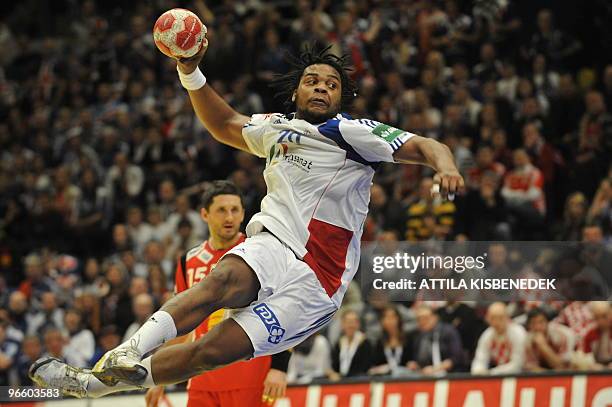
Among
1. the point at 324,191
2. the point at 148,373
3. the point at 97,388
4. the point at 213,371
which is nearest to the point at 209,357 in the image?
the point at 148,373

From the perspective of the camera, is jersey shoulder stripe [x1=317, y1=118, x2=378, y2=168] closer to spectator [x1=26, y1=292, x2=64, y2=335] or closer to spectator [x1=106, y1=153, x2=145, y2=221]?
spectator [x1=26, y1=292, x2=64, y2=335]

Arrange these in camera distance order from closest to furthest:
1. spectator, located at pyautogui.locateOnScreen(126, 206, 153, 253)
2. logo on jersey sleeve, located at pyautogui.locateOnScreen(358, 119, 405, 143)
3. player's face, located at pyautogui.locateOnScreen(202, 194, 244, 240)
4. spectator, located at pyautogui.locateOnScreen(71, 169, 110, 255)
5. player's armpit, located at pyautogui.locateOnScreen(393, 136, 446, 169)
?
player's armpit, located at pyautogui.locateOnScreen(393, 136, 446, 169), logo on jersey sleeve, located at pyautogui.locateOnScreen(358, 119, 405, 143), player's face, located at pyautogui.locateOnScreen(202, 194, 244, 240), spectator, located at pyautogui.locateOnScreen(126, 206, 153, 253), spectator, located at pyautogui.locateOnScreen(71, 169, 110, 255)

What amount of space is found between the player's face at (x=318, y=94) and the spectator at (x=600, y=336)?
15.1 ft

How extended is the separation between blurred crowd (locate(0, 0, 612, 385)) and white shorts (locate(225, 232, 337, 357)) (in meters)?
4.50

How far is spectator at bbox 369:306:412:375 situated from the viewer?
1154 centimetres

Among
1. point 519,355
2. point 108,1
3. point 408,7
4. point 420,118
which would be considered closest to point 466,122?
point 420,118

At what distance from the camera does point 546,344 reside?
34.9 ft

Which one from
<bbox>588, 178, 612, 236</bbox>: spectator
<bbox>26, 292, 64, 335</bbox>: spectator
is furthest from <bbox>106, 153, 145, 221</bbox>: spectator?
<bbox>588, 178, 612, 236</bbox>: spectator

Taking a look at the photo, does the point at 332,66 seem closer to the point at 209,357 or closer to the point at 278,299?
the point at 278,299

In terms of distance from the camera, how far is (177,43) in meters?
6.93

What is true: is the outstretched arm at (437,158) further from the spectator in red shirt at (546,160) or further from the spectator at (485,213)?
the spectator in red shirt at (546,160)

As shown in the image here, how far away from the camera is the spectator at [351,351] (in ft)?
37.5

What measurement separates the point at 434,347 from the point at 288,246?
16.7 feet

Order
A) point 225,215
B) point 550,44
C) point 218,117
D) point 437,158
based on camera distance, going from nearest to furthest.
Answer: point 437,158 < point 218,117 < point 225,215 < point 550,44
